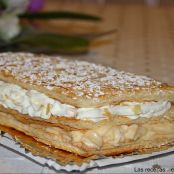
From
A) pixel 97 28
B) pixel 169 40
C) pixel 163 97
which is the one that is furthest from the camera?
pixel 97 28

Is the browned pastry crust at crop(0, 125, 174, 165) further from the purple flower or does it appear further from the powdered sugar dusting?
the purple flower

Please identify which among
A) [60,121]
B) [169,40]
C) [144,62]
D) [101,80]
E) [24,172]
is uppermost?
[169,40]

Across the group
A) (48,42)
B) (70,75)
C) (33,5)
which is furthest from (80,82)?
(33,5)

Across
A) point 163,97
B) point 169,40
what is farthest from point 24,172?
point 169,40

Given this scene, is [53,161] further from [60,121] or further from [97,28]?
[97,28]

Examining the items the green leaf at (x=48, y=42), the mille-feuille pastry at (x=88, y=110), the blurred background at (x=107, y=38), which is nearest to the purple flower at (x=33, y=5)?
the blurred background at (x=107, y=38)

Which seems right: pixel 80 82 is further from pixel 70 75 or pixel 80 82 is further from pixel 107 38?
pixel 107 38

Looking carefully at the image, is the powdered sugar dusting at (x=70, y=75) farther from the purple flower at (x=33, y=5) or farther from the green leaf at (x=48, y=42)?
the purple flower at (x=33, y=5)
